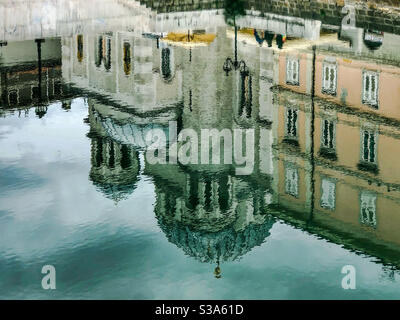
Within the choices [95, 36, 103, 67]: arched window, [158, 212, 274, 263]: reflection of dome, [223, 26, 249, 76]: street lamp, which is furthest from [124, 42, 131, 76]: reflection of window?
[158, 212, 274, 263]: reflection of dome

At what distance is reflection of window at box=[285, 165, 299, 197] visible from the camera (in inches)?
1085

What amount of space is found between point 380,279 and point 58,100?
21761mm

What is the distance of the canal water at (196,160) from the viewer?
1989cm

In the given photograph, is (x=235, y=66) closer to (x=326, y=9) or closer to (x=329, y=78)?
(x=329, y=78)

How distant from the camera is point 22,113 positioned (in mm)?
35469

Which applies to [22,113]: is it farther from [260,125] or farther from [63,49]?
[63,49]

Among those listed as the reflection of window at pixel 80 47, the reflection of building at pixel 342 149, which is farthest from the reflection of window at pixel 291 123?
the reflection of window at pixel 80 47

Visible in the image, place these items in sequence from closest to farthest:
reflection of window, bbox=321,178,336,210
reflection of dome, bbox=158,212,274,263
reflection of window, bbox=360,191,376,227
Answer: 1. reflection of dome, bbox=158,212,274,263
2. reflection of window, bbox=360,191,376,227
3. reflection of window, bbox=321,178,336,210

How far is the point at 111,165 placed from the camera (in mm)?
29000

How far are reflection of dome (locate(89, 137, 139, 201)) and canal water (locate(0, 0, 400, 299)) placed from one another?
0.33 feet

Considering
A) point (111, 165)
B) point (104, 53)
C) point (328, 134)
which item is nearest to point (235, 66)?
point (328, 134)

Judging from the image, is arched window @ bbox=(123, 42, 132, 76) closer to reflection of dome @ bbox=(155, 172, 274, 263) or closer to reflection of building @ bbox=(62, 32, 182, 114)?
reflection of building @ bbox=(62, 32, 182, 114)
